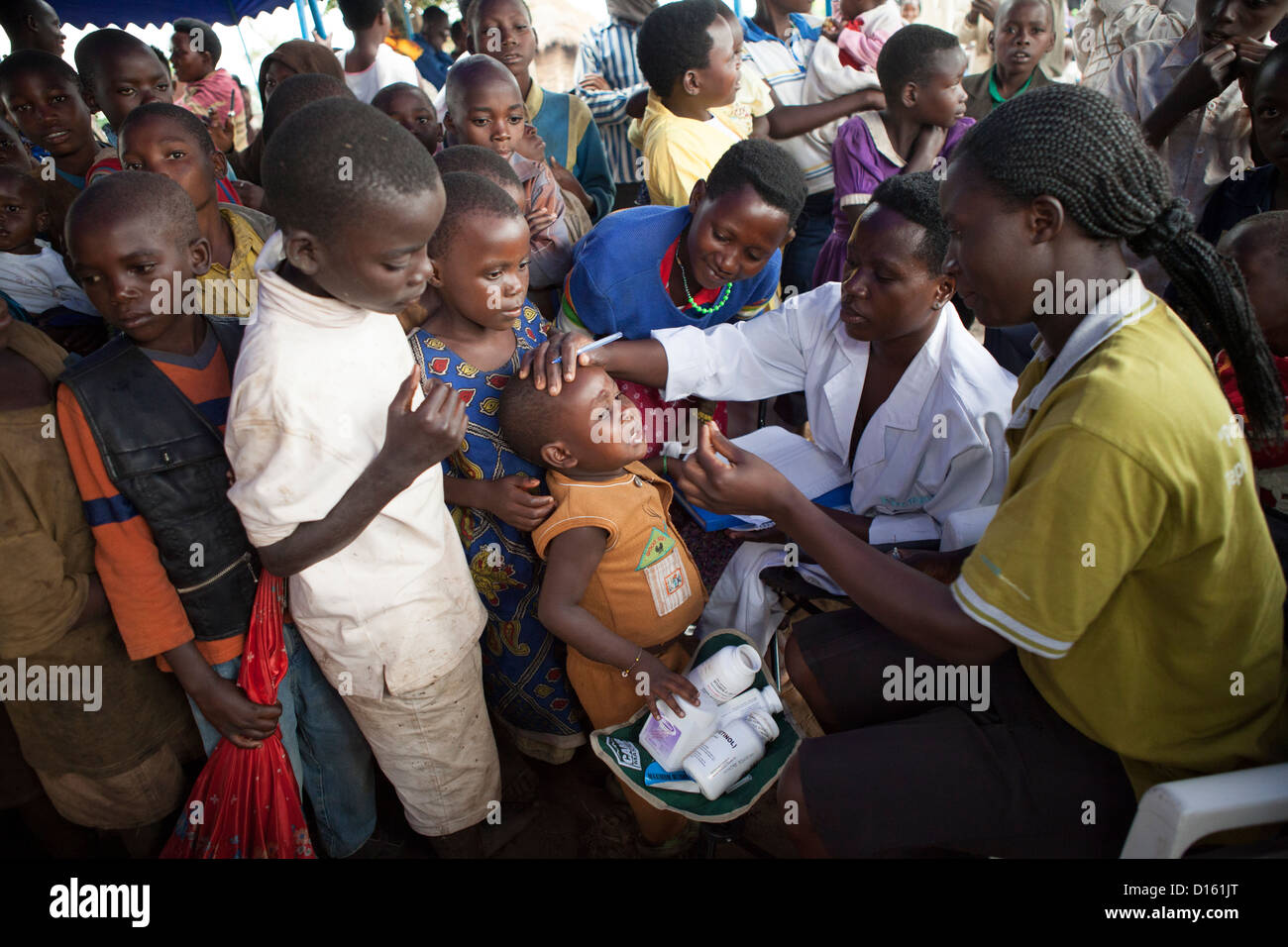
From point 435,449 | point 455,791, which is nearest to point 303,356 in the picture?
point 435,449

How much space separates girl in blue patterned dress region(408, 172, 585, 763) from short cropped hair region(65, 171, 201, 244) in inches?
22.3

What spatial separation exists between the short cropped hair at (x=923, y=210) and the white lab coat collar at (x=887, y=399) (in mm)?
202

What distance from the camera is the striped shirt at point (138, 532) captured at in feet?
5.45

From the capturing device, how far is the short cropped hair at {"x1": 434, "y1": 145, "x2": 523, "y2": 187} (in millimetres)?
2379

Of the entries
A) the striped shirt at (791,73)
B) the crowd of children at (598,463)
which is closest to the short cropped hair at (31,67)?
the crowd of children at (598,463)

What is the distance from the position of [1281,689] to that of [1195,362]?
63cm

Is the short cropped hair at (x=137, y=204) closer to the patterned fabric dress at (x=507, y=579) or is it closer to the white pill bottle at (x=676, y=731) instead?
the patterned fabric dress at (x=507, y=579)

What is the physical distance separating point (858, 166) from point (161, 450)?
3322mm

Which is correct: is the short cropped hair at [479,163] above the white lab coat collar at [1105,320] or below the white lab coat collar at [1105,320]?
above

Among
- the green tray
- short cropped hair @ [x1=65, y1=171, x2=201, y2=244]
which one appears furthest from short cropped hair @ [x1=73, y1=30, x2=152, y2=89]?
the green tray

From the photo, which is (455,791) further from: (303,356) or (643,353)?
(643,353)
